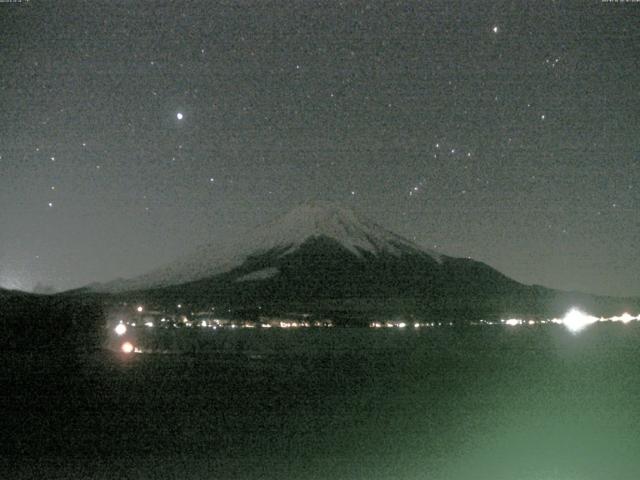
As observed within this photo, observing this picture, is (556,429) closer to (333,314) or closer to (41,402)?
(41,402)

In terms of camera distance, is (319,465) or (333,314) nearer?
(319,465)

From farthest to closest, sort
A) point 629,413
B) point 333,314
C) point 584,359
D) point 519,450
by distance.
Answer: point 333,314
point 584,359
point 629,413
point 519,450

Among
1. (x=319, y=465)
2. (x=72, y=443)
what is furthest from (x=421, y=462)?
(x=72, y=443)

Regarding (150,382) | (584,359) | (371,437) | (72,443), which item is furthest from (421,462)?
(584,359)

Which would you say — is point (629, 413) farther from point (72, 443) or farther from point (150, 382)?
point (150, 382)

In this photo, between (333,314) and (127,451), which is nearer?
(127,451)

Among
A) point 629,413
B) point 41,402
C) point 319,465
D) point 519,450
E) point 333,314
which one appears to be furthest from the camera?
point 333,314
